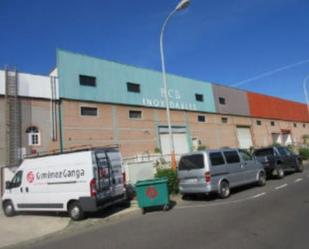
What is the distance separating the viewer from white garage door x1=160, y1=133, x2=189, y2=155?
30922 mm

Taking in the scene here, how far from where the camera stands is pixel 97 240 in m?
8.26

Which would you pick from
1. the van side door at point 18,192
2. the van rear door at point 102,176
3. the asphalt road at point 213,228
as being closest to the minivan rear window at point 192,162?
the asphalt road at point 213,228

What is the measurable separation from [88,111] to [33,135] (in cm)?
498

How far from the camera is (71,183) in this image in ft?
39.3

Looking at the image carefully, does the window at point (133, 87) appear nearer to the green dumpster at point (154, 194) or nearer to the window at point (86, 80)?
the window at point (86, 80)

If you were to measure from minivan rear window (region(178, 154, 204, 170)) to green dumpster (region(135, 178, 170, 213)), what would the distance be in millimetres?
1895

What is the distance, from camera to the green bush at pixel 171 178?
1550 cm

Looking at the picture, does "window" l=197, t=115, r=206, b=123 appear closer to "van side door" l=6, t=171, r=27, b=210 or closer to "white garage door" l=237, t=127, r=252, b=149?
"white garage door" l=237, t=127, r=252, b=149

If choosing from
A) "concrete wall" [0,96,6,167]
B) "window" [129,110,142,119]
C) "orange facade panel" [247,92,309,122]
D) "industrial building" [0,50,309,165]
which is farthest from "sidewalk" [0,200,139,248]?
"orange facade panel" [247,92,309,122]

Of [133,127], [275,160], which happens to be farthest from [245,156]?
[133,127]

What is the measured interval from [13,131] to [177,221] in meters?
14.7

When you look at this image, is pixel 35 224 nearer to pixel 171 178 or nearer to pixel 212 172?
pixel 171 178

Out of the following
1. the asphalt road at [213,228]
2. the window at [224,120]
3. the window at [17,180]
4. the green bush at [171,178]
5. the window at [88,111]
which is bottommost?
the asphalt road at [213,228]

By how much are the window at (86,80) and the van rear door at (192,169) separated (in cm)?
1385
